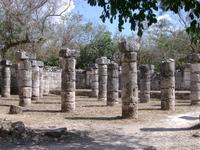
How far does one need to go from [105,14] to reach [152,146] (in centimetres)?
364

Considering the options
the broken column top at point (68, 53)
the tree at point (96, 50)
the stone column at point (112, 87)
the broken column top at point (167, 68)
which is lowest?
the stone column at point (112, 87)

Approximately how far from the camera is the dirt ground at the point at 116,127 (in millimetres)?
10711

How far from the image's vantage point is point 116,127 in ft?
44.4

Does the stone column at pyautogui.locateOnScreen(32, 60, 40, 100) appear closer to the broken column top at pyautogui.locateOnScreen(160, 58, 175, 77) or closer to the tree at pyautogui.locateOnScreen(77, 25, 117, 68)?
the broken column top at pyautogui.locateOnScreen(160, 58, 175, 77)

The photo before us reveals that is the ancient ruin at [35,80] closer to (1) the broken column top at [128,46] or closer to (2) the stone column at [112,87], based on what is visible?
(2) the stone column at [112,87]

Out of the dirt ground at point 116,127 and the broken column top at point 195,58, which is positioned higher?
the broken column top at point 195,58

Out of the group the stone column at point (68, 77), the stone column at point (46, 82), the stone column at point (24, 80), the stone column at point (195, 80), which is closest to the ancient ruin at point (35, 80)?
the stone column at point (24, 80)

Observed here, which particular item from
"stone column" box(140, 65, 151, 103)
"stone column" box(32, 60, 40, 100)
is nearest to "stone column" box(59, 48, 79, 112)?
"stone column" box(140, 65, 151, 103)

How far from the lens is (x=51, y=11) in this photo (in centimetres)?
2703

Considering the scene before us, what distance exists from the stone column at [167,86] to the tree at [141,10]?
31.6ft

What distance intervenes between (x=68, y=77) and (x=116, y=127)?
459 centimetres

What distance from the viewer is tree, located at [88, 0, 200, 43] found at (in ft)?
A: 27.7

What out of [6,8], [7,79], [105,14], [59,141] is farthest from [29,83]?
[105,14]

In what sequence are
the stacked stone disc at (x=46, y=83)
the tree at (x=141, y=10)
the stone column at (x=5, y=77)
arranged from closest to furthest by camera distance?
the tree at (x=141, y=10)
the stone column at (x=5, y=77)
the stacked stone disc at (x=46, y=83)
